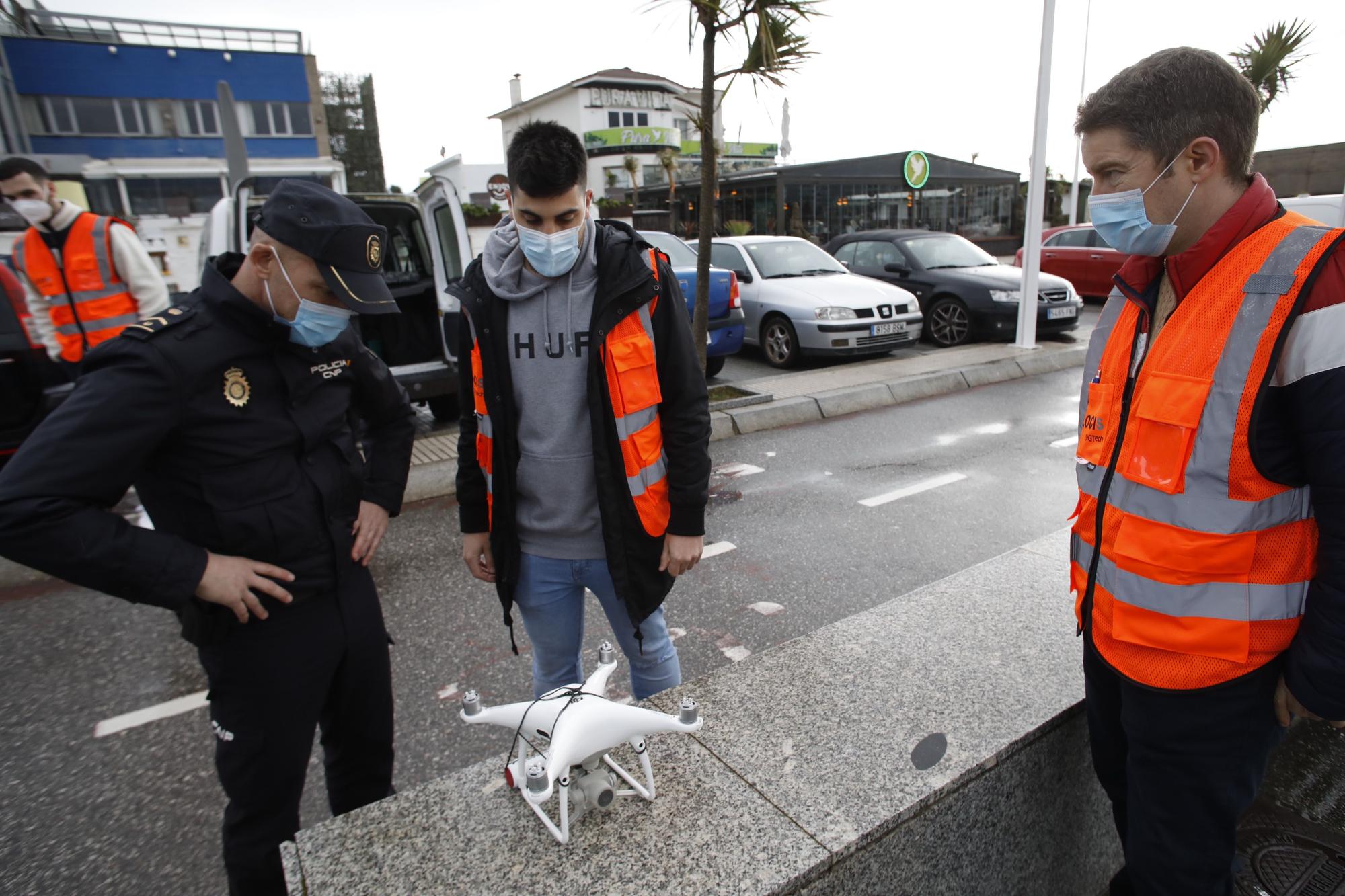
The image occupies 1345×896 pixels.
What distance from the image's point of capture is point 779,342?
9914 millimetres

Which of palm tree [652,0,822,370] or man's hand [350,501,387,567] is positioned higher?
palm tree [652,0,822,370]

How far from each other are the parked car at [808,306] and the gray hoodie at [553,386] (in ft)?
25.2

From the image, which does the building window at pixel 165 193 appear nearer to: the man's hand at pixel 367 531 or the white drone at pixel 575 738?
the man's hand at pixel 367 531

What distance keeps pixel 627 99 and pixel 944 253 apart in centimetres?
5913

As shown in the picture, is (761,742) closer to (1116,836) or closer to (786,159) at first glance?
(1116,836)

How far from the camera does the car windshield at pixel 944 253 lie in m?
11.5

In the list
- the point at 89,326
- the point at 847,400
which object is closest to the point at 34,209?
the point at 89,326

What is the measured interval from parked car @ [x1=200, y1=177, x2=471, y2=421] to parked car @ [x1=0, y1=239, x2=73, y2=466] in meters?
1.27

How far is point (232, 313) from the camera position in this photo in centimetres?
171

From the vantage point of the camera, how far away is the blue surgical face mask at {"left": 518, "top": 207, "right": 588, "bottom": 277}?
6.56 ft

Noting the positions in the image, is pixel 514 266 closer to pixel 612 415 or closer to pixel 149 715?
pixel 612 415

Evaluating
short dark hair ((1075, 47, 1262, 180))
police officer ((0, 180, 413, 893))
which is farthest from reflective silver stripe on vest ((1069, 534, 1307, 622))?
police officer ((0, 180, 413, 893))

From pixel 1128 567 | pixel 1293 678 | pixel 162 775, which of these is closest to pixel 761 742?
pixel 1128 567

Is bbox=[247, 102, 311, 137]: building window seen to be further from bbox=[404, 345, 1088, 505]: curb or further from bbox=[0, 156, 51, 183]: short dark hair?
bbox=[0, 156, 51, 183]: short dark hair
